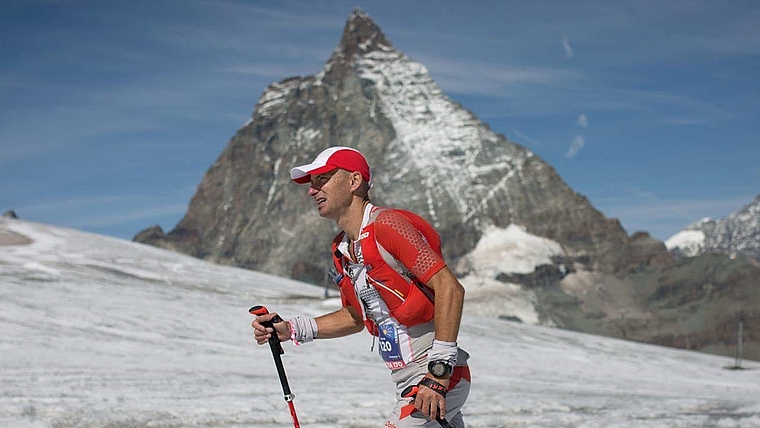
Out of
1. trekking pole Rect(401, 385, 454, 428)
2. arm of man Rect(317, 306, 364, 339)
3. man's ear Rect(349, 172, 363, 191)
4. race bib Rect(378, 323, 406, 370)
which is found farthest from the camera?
arm of man Rect(317, 306, 364, 339)

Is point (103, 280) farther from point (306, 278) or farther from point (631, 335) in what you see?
point (631, 335)

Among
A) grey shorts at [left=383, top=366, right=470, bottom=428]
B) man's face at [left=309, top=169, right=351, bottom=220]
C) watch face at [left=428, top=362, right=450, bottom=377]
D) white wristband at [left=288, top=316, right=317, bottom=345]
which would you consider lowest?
grey shorts at [left=383, top=366, right=470, bottom=428]

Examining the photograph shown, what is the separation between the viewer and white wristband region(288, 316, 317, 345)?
575cm

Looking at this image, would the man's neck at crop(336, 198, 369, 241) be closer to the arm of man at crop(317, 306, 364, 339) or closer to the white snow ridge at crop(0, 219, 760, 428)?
the arm of man at crop(317, 306, 364, 339)

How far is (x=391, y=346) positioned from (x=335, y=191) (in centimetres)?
104

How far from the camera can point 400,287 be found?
16.3 ft

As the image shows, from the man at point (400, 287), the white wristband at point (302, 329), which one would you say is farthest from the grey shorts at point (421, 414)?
the white wristband at point (302, 329)

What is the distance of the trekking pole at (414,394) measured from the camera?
4.89m

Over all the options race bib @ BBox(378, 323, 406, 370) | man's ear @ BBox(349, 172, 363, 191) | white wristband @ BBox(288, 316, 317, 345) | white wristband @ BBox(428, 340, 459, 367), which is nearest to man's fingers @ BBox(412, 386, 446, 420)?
white wristband @ BBox(428, 340, 459, 367)

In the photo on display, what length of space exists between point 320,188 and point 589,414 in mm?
10084

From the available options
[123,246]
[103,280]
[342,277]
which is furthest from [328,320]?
[123,246]

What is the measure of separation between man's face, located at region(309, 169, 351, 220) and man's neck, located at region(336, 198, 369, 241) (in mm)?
33

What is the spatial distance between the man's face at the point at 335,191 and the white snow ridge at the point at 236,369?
666 centimetres

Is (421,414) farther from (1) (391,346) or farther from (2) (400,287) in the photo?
(2) (400,287)
